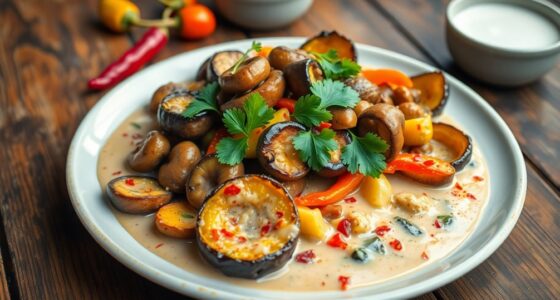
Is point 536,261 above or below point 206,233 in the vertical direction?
below

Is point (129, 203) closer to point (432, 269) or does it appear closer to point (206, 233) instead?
point (206, 233)

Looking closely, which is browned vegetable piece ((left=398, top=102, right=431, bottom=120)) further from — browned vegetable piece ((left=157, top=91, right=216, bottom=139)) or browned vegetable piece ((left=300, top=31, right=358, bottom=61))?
browned vegetable piece ((left=157, top=91, right=216, bottom=139))

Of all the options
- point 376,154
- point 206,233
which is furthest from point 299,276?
point 376,154

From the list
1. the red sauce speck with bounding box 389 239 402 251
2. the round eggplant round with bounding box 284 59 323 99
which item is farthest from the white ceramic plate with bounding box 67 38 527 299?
the round eggplant round with bounding box 284 59 323 99

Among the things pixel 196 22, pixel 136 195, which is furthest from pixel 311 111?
pixel 196 22

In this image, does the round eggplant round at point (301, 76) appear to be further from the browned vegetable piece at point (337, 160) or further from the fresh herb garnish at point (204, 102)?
the fresh herb garnish at point (204, 102)

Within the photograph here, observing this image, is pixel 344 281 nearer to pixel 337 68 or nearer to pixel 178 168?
pixel 178 168

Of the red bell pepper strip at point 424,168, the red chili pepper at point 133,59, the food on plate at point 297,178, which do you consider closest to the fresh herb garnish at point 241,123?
the food on plate at point 297,178
